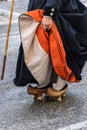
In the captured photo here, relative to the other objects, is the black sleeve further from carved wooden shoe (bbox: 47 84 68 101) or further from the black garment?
carved wooden shoe (bbox: 47 84 68 101)

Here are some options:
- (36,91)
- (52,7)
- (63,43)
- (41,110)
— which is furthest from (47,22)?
(41,110)

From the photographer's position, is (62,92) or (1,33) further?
(1,33)

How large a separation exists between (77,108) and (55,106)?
0.26m

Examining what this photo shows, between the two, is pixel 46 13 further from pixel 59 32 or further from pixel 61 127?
pixel 61 127

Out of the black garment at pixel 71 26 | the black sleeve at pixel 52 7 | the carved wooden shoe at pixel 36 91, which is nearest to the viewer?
the black sleeve at pixel 52 7

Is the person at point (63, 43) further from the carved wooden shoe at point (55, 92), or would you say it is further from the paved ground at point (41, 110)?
the paved ground at point (41, 110)

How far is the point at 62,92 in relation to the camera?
4.31 meters

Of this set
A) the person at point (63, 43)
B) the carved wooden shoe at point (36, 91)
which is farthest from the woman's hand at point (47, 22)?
the carved wooden shoe at point (36, 91)

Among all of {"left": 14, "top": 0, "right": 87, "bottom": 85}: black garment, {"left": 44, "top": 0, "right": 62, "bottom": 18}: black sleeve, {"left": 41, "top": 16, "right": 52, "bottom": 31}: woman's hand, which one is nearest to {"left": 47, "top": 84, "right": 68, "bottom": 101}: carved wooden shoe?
{"left": 14, "top": 0, "right": 87, "bottom": 85}: black garment

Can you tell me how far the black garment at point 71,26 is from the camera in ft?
12.7

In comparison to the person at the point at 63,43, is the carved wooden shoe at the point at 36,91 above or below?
below

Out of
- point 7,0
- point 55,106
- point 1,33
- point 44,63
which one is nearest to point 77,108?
point 55,106

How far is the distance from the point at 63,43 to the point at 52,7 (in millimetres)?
430

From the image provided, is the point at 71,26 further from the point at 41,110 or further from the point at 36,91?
the point at 41,110
